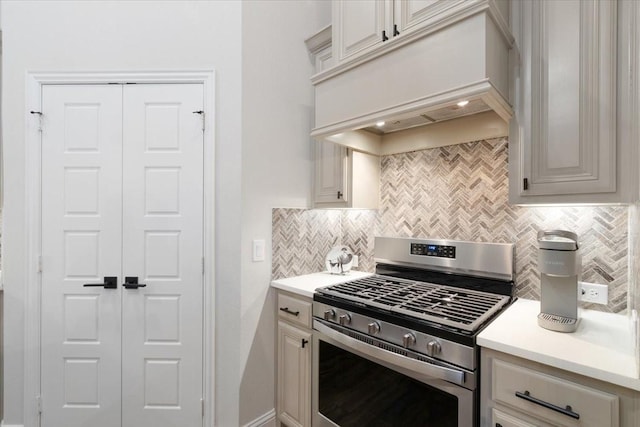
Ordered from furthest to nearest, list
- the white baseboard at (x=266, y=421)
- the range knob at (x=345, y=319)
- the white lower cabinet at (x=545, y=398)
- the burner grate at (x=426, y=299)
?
the white baseboard at (x=266, y=421) → the range knob at (x=345, y=319) → the burner grate at (x=426, y=299) → the white lower cabinet at (x=545, y=398)

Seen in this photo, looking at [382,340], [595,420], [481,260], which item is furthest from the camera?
[481,260]

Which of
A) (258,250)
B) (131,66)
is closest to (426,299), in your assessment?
(258,250)

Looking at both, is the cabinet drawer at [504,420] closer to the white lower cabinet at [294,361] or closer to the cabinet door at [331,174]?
the white lower cabinet at [294,361]

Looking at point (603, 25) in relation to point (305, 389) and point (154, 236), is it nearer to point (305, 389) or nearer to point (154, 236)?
point (305, 389)

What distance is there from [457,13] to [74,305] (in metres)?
2.65

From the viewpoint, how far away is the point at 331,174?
2.17m

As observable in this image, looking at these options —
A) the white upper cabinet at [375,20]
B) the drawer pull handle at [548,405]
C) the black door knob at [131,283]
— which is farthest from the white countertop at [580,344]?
the black door knob at [131,283]

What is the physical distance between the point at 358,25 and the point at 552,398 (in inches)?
74.5

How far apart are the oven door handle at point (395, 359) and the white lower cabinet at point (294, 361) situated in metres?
0.17

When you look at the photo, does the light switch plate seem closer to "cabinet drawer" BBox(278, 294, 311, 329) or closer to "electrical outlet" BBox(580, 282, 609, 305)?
"cabinet drawer" BBox(278, 294, 311, 329)

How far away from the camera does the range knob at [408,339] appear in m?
1.29

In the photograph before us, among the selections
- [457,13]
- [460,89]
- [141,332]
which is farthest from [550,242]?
[141,332]

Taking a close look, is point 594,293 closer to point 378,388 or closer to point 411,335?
point 411,335

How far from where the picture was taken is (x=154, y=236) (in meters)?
1.92
